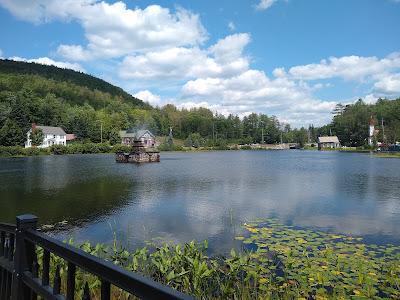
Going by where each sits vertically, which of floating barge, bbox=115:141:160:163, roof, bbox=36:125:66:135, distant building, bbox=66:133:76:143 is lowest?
floating barge, bbox=115:141:160:163

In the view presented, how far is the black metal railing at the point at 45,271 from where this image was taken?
213 cm

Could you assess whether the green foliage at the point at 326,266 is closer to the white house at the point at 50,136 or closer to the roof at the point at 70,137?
the white house at the point at 50,136

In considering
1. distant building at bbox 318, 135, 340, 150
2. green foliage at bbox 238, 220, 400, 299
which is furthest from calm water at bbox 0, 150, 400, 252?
distant building at bbox 318, 135, 340, 150

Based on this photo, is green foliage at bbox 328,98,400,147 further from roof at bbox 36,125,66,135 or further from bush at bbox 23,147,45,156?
roof at bbox 36,125,66,135

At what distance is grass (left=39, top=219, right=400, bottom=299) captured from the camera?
6.87 metres

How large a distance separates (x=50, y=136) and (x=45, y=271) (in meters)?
107

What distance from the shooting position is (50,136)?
333ft

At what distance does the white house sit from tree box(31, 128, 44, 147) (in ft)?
7.91

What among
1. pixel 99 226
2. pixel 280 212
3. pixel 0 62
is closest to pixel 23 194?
pixel 99 226

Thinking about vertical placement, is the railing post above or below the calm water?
above

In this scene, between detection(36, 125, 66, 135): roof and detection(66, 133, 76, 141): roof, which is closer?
detection(36, 125, 66, 135): roof

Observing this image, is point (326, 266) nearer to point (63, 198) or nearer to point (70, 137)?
point (63, 198)

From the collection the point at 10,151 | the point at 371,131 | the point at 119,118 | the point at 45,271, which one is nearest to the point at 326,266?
the point at 45,271

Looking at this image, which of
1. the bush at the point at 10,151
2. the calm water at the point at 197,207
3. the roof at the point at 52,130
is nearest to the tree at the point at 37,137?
the roof at the point at 52,130
